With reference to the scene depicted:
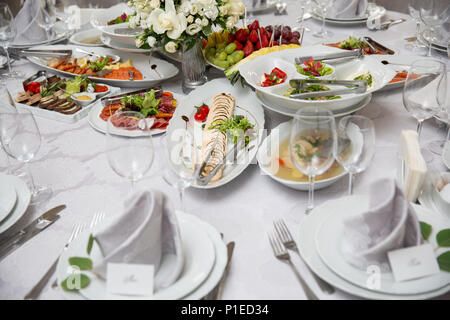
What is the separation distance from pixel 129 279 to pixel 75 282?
0.38ft

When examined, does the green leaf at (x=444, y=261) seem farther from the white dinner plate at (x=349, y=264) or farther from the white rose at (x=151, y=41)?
the white rose at (x=151, y=41)

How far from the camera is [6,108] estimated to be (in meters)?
1.27

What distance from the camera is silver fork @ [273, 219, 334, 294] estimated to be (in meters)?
0.92

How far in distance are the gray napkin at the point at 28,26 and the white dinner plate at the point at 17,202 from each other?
1333 millimetres

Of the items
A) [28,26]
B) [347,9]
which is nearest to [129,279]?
[28,26]

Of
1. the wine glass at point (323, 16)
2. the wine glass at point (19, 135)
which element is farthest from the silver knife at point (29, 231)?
the wine glass at point (323, 16)

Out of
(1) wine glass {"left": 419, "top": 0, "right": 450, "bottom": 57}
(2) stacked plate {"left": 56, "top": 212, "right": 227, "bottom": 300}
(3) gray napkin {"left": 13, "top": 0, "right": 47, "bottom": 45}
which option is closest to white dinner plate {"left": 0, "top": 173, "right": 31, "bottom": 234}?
(2) stacked plate {"left": 56, "top": 212, "right": 227, "bottom": 300}

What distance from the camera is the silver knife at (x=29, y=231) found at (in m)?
1.08

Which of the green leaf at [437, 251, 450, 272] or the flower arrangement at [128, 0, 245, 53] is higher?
the flower arrangement at [128, 0, 245, 53]

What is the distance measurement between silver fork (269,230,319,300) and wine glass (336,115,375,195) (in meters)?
0.26

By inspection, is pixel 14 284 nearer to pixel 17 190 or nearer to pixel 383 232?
pixel 17 190

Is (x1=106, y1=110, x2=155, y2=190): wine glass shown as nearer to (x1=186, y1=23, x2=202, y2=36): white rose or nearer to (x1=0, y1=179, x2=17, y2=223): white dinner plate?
(x1=0, y1=179, x2=17, y2=223): white dinner plate

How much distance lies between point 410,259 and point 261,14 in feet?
7.24

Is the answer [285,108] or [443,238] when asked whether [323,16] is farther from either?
[443,238]
